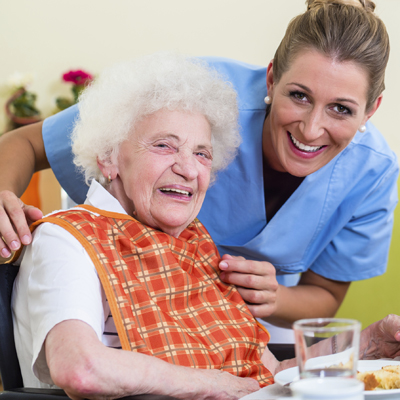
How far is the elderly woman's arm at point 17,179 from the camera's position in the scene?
1.00 m

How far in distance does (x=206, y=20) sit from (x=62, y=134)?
5.87ft

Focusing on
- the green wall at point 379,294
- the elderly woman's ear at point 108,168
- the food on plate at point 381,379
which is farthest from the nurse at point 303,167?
the green wall at point 379,294

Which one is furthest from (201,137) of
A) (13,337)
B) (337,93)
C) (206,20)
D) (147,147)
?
(206,20)

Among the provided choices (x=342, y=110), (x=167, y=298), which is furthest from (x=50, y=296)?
(x=342, y=110)

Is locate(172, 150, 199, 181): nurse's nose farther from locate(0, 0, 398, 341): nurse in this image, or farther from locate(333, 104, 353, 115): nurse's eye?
locate(333, 104, 353, 115): nurse's eye

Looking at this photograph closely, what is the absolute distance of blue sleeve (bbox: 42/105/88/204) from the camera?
59.9 inches

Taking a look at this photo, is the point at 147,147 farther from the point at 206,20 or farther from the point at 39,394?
the point at 206,20

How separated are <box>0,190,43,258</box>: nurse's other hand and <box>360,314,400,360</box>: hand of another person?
788mm

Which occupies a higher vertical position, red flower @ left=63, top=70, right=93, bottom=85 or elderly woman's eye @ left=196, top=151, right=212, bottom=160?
red flower @ left=63, top=70, right=93, bottom=85

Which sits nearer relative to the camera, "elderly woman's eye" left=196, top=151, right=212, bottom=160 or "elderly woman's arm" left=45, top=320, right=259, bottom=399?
"elderly woman's arm" left=45, top=320, right=259, bottom=399

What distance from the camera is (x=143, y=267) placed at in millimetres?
1083

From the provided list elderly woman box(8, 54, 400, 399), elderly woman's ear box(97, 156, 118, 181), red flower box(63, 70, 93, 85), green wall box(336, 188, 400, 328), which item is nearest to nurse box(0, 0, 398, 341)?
elderly woman box(8, 54, 400, 399)

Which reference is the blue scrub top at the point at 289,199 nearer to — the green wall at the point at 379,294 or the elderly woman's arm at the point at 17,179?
the elderly woman's arm at the point at 17,179

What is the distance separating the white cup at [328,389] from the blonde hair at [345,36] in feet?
3.08
